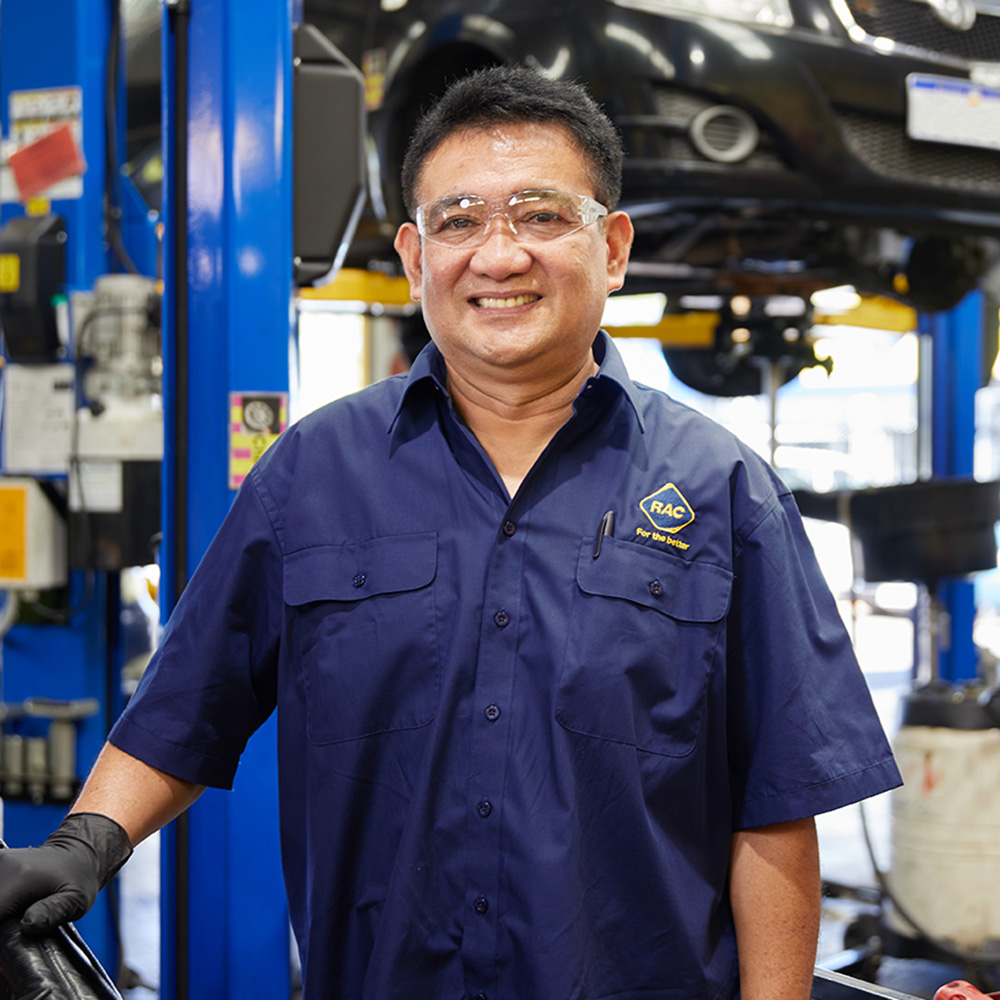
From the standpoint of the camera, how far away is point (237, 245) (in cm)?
204

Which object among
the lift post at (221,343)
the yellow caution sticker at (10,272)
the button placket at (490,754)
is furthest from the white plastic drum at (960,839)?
the yellow caution sticker at (10,272)

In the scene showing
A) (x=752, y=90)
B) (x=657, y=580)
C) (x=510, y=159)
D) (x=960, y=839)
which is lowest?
(x=960, y=839)

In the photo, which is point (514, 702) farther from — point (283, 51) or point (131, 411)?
point (131, 411)

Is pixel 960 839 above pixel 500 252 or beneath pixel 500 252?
beneath

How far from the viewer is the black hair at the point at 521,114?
130cm

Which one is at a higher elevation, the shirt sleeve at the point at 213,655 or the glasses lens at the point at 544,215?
Result: the glasses lens at the point at 544,215

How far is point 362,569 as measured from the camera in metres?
1.30

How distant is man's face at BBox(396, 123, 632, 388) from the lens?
4.21 ft

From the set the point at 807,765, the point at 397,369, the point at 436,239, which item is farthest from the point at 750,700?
the point at 397,369

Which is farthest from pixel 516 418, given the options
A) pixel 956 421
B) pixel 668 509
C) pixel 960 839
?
pixel 956 421

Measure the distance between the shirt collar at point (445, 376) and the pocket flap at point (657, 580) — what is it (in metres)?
0.16

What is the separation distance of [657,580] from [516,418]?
27 centimetres

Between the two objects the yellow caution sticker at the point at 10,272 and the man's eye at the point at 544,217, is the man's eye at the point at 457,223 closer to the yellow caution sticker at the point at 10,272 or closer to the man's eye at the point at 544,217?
the man's eye at the point at 544,217

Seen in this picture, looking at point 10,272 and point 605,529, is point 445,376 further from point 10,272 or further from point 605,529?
point 10,272
